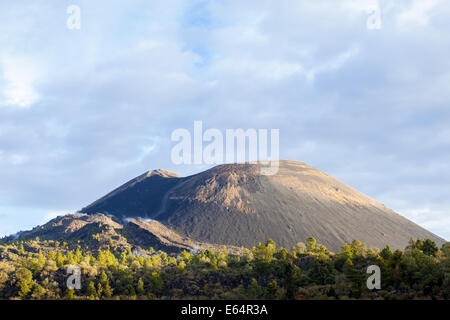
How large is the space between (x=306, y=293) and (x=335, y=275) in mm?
12587

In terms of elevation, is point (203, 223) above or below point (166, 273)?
above

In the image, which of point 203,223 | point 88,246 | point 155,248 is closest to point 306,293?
point 155,248

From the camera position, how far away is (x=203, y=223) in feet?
641

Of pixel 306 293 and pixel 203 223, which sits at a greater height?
pixel 203 223
